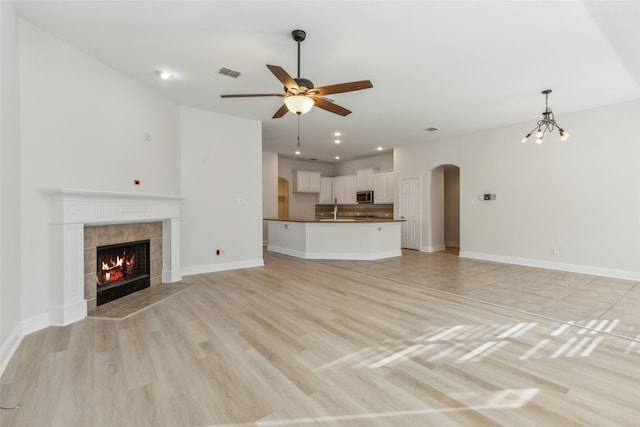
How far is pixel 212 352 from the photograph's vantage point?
95.0 inches

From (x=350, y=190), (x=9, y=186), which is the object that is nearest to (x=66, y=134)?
(x=9, y=186)

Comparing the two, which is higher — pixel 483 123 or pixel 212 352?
pixel 483 123

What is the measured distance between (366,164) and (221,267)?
21.8ft

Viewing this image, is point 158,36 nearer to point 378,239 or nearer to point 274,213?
point 378,239

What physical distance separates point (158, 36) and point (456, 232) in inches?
359

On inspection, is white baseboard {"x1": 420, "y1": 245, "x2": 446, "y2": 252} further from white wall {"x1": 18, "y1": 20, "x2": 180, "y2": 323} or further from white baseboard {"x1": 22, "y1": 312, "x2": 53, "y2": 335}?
white baseboard {"x1": 22, "y1": 312, "x2": 53, "y2": 335}

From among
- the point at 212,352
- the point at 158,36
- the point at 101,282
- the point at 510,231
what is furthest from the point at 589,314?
the point at 101,282

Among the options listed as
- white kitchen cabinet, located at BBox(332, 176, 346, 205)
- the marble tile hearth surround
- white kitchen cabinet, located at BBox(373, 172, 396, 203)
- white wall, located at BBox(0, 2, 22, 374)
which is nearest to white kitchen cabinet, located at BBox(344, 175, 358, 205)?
white kitchen cabinet, located at BBox(332, 176, 346, 205)

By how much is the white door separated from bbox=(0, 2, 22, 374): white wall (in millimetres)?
7663

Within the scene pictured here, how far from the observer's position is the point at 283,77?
2.66 metres

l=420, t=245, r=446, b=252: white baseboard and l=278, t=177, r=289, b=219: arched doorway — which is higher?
l=278, t=177, r=289, b=219: arched doorway

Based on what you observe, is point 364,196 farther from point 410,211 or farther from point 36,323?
point 36,323

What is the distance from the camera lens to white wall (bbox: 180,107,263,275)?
16.9 feet

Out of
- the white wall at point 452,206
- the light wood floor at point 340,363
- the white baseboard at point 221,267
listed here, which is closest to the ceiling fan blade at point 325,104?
the light wood floor at point 340,363
